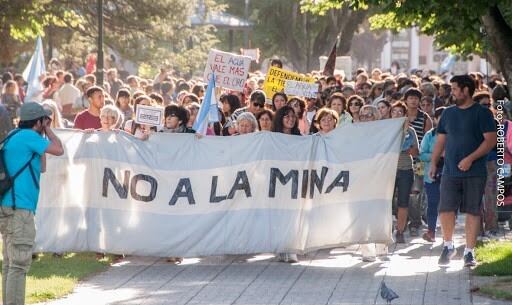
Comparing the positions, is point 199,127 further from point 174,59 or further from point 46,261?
point 174,59

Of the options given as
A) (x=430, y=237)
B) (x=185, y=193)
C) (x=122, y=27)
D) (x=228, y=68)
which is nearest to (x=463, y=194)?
(x=430, y=237)

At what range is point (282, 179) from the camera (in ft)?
43.5

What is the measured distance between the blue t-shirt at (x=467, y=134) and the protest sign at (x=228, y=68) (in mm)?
4443

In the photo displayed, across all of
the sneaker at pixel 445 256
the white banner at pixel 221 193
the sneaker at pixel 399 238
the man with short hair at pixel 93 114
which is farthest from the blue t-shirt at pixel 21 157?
the sneaker at pixel 399 238

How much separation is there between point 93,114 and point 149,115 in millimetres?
1475

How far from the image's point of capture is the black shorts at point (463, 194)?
13.0 meters

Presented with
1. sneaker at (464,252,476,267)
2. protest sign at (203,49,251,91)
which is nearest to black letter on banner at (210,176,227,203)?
sneaker at (464,252,476,267)

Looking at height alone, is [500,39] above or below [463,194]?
above

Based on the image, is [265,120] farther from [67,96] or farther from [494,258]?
[67,96]

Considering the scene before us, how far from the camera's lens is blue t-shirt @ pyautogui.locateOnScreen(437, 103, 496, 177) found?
12969 millimetres

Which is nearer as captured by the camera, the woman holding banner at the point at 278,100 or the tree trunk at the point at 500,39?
the tree trunk at the point at 500,39

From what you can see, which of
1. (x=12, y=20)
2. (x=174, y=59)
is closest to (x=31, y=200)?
(x=12, y=20)

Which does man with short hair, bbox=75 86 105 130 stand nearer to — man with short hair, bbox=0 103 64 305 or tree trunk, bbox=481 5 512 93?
tree trunk, bbox=481 5 512 93

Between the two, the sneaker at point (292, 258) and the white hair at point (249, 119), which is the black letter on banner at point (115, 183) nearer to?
the white hair at point (249, 119)
